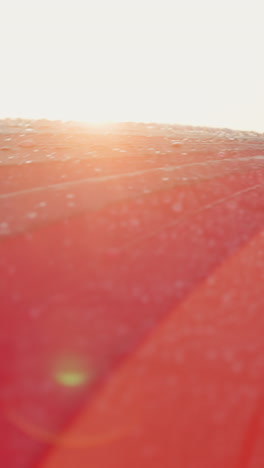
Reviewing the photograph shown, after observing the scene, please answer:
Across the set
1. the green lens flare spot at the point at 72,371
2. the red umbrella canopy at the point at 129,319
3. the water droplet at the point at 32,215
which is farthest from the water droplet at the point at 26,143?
the green lens flare spot at the point at 72,371

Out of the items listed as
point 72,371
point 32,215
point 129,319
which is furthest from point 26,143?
point 72,371

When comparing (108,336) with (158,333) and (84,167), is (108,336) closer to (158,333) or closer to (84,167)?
(158,333)

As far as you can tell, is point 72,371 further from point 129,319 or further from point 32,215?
point 32,215

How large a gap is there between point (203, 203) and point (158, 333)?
105cm

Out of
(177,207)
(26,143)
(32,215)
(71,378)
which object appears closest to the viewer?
(71,378)

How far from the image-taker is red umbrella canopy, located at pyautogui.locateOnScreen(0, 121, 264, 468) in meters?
1.13

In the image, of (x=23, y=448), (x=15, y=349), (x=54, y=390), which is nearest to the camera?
(x=23, y=448)

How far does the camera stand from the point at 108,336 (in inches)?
54.6

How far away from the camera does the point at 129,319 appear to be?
146 cm

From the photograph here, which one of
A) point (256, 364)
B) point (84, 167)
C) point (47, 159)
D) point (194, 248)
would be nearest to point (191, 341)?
point (256, 364)

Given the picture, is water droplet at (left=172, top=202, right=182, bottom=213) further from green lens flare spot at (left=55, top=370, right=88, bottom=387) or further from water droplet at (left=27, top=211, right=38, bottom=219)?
green lens flare spot at (left=55, top=370, right=88, bottom=387)

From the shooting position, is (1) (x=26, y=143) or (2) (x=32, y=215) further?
(1) (x=26, y=143)

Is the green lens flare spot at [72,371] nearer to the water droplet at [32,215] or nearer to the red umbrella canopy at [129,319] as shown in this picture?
the red umbrella canopy at [129,319]

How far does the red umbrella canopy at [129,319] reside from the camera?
44.7 inches
